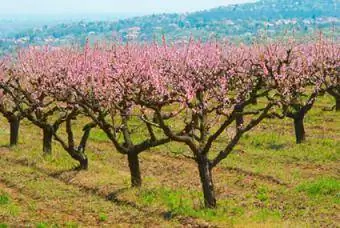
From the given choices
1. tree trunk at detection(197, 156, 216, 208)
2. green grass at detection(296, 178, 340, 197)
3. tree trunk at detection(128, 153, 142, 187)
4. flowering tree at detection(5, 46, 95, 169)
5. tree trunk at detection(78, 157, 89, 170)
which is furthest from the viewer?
flowering tree at detection(5, 46, 95, 169)

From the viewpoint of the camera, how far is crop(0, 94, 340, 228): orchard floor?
22.1 meters

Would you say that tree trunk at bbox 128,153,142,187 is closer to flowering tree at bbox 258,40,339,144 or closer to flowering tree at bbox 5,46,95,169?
flowering tree at bbox 5,46,95,169

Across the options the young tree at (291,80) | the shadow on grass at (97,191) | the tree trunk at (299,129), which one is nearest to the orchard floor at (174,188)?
the shadow on grass at (97,191)

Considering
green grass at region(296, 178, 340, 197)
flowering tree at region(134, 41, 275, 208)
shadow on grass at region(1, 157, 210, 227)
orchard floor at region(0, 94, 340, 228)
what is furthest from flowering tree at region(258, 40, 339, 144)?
shadow on grass at region(1, 157, 210, 227)

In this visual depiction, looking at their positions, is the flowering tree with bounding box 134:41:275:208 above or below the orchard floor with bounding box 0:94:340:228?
above

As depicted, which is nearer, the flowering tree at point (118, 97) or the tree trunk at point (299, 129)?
the flowering tree at point (118, 97)

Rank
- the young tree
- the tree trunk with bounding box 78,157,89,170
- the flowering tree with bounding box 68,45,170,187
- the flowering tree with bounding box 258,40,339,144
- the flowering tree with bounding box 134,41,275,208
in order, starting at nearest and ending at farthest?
1. the flowering tree with bounding box 134,41,275,208
2. the flowering tree with bounding box 68,45,170,187
3. the young tree
4. the tree trunk with bounding box 78,157,89,170
5. the flowering tree with bounding box 258,40,339,144

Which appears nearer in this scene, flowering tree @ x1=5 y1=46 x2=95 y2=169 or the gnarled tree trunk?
flowering tree @ x1=5 y1=46 x2=95 y2=169

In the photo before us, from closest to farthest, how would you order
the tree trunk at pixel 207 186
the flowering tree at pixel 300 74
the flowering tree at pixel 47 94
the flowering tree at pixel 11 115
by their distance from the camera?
the tree trunk at pixel 207 186
the flowering tree at pixel 47 94
the flowering tree at pixel 300 74
the flowering tree at pixel 11 115

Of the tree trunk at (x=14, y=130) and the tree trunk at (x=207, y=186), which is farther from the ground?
the tree trunk at (x=207, y=186)

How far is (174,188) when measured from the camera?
88.6ft

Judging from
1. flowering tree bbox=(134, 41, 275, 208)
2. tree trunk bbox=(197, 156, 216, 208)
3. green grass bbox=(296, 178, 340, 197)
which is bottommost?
green grass bbox=(296, 178, 340, 197)

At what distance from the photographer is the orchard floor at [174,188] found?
22.1 meters

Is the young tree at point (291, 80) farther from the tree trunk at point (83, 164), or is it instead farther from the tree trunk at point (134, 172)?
the tree trunk at point (83, 164)
